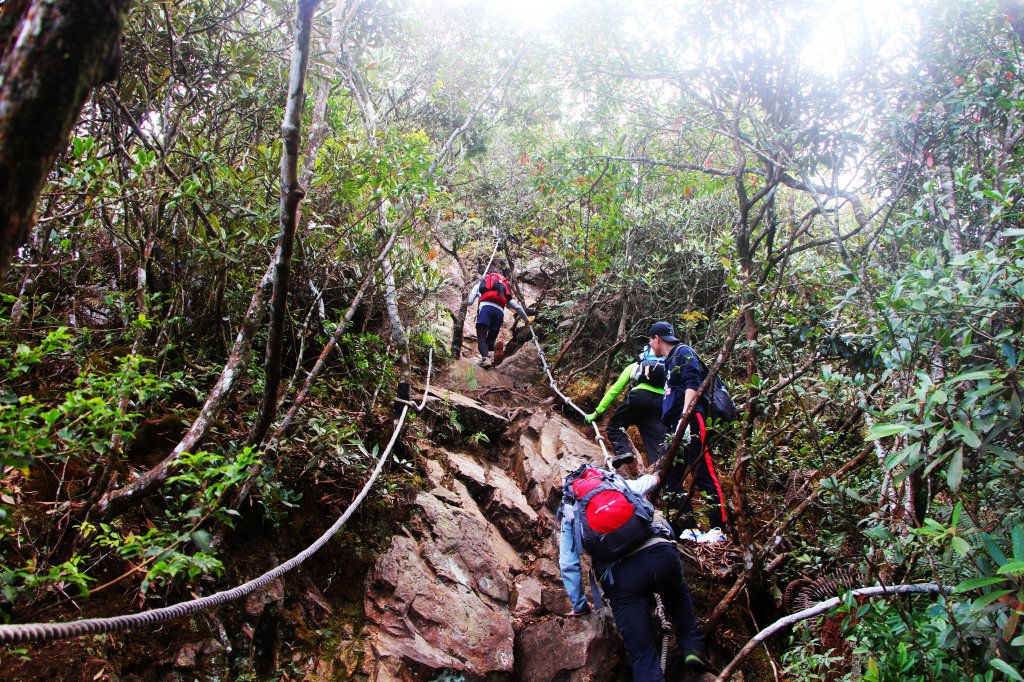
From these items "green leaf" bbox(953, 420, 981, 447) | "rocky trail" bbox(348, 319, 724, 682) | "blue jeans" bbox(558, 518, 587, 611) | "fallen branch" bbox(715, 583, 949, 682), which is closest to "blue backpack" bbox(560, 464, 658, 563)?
"blue jeans" bbox(558, 518, 587, 611)

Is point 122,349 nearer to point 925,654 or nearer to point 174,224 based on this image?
point 174,224

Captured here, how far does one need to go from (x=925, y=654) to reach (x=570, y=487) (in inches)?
117

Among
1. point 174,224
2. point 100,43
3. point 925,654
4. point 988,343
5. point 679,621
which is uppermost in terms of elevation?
point 174,224

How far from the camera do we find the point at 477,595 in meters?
5.75

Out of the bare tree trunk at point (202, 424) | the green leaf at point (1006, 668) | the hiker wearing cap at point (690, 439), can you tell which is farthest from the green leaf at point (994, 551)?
the bare tree trunk at point (202, 424)

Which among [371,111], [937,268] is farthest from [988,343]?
[371,111]

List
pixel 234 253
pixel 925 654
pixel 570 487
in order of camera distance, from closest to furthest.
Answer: pixel 925 654, pixel 234 253, pixel 570 487

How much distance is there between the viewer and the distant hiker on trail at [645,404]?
778 cm

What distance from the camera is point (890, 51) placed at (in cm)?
575

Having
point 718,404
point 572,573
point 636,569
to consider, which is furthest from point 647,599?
point 718,404

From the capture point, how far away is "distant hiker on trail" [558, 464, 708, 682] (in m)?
4.81

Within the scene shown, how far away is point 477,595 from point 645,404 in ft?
11.7

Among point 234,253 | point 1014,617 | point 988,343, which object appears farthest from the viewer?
point 234,253

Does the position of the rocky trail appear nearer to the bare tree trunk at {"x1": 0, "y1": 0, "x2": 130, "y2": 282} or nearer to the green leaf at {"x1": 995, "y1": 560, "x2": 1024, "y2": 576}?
the green leaf at {"x1": 995, "y1": 560, "x2": 1024, "y2": 576}
